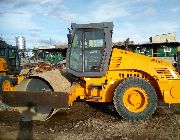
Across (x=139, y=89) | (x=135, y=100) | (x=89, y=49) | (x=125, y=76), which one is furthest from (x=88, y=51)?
(x=135, y=100)

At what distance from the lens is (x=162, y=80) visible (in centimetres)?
803

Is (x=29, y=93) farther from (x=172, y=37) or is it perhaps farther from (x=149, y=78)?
(x=172, y=37)

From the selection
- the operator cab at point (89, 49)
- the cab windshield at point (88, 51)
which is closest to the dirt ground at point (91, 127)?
the operator cab at point (89, 49)

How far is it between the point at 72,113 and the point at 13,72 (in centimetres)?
612

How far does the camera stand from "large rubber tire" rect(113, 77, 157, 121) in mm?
7813

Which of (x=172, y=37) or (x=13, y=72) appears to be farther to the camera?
(x=172, y=37)

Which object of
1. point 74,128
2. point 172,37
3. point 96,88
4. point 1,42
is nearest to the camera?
point 74,128

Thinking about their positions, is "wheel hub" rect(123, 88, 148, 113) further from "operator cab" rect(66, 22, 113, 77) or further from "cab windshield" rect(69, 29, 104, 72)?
"cab windshield" rect(69, 29, 104, 72)

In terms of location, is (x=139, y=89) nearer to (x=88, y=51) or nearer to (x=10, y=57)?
(x=88, y=51)

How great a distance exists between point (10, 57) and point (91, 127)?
321 inches

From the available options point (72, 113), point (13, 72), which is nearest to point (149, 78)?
point (72, 113)

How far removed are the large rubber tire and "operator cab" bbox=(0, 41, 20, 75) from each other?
24.0 ft

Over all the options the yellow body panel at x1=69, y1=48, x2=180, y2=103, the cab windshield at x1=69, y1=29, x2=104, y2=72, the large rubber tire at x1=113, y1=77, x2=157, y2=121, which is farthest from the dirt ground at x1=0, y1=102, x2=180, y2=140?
the cab windshield at x1=69, y1=29, x2=104, y2=72

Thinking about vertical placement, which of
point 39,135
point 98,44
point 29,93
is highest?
point 98,44
